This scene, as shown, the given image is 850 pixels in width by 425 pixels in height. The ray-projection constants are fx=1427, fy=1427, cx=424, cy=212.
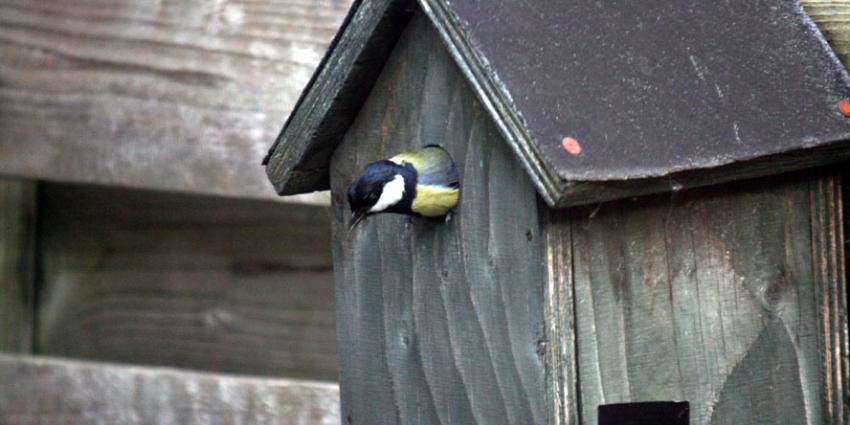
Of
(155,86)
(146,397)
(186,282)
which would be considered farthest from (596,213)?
(186,282)

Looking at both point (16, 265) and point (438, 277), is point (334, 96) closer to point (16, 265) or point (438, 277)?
point (438, 277)

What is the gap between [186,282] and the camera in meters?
3.39

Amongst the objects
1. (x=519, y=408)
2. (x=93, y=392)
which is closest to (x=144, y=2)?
(x=93, y=392)

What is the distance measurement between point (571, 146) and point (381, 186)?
30 cm

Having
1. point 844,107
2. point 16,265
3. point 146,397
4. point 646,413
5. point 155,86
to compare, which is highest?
point 844,107

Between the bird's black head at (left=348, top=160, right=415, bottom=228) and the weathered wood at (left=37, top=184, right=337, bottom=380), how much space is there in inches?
52.3

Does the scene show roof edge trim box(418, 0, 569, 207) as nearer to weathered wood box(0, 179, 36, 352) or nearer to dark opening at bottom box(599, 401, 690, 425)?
dark opening at bottom box(599, 401, 690, 425)

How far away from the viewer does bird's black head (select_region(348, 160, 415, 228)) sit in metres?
1.83

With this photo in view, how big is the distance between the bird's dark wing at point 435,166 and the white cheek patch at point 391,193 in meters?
0.03

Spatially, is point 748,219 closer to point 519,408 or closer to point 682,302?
point 682,302

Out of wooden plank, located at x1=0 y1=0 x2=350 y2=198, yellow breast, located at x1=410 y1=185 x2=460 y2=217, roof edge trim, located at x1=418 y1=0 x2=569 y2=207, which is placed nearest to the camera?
roof edge trim, located at x1=418 y1=0 x2=569 y2=207

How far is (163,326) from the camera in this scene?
341cm

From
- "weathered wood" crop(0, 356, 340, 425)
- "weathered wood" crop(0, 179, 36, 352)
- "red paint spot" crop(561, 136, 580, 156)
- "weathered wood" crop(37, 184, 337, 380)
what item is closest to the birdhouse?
"red paint spot" crop(561, 136, 580, 156)

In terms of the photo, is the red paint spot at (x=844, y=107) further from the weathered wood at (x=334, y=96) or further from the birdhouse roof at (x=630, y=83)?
the weathered wood at (x=334, y=96)
